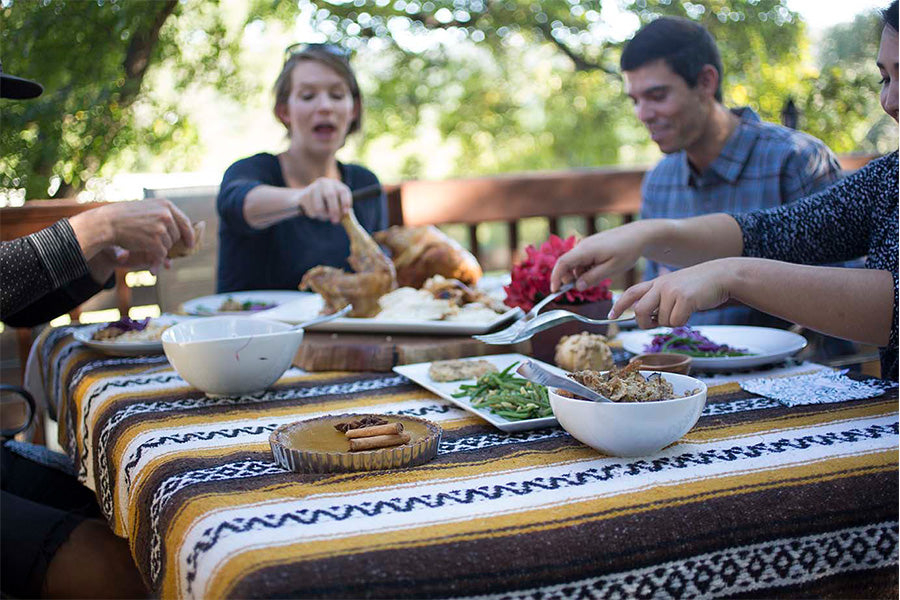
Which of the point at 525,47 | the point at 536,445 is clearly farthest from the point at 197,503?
the point at 525,47

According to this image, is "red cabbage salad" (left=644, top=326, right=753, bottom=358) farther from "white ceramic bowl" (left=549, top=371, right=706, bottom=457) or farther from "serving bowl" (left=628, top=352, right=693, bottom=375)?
"white ceramic bowl" (left=549, top=371, right=706, bottom=457)

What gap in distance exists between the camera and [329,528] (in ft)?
2.55

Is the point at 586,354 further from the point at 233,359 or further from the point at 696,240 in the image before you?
the point at 233,359

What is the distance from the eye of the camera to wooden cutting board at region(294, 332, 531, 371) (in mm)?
1539

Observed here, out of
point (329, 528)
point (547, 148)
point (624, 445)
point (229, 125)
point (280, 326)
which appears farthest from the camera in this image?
point (547, 148)

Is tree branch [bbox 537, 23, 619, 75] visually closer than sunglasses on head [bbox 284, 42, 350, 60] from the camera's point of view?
No

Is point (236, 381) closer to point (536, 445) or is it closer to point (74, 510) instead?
point (536, 445)

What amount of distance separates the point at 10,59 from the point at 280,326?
124 inches

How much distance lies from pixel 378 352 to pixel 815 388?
73 cm

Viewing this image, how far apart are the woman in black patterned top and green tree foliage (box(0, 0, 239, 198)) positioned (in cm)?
333

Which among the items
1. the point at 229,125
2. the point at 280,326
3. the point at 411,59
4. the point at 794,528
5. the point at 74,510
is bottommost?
the point at 74,510

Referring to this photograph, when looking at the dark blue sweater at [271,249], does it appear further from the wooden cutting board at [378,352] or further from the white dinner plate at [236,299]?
the wooden cutting board at [378,352]

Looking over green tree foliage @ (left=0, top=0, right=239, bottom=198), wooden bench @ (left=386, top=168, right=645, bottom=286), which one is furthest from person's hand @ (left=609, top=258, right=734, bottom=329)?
green tree foliage @ (left=0, top=0, right=239, bottom=198)

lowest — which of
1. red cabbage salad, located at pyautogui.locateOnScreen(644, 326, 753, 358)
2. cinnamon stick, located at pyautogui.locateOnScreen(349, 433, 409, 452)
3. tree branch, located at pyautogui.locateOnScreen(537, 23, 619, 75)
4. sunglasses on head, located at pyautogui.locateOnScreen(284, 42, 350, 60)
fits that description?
red cabbage salad, located at pyautogui.locateOnScreen(644, 326, 753, 358)
